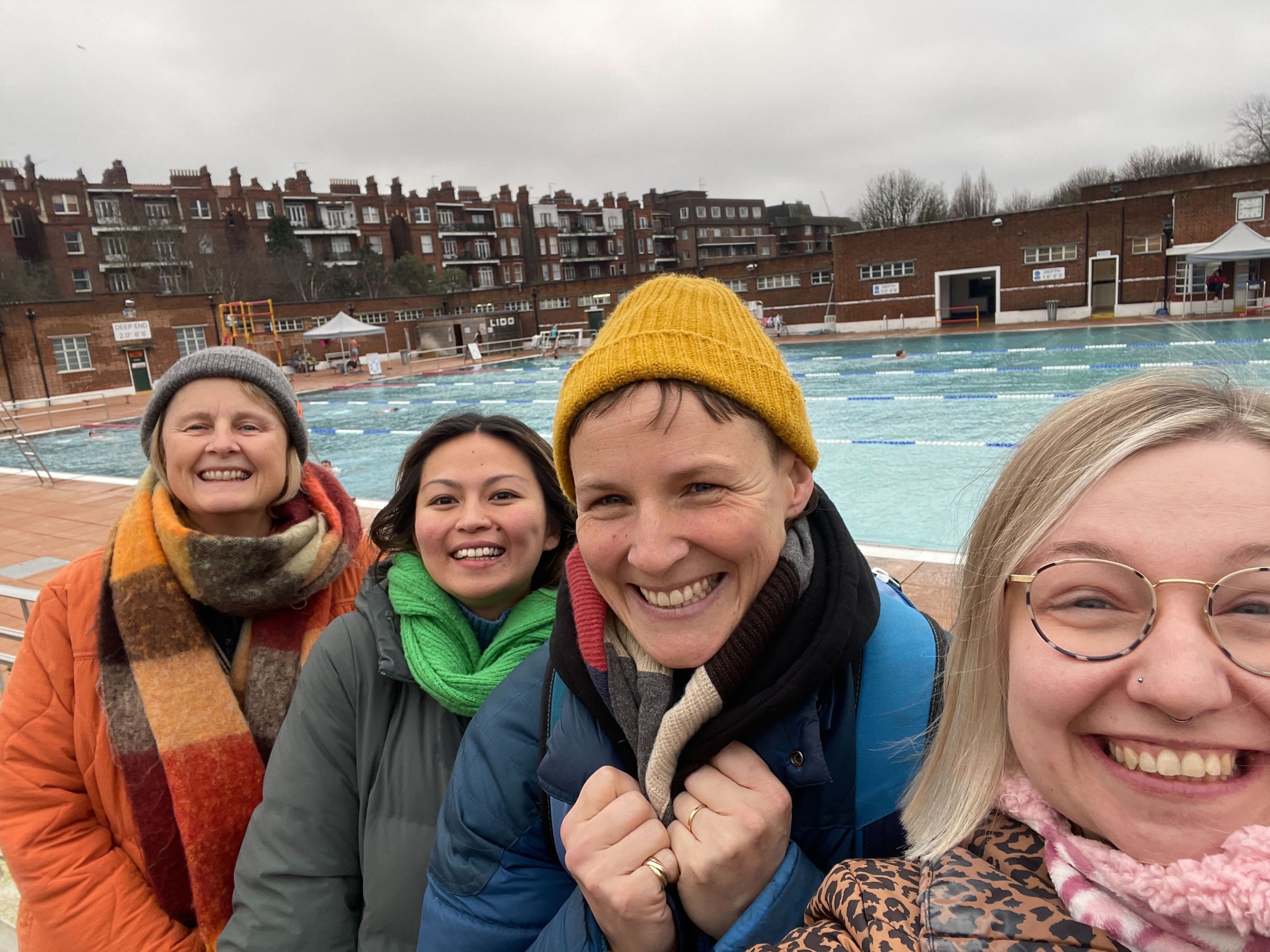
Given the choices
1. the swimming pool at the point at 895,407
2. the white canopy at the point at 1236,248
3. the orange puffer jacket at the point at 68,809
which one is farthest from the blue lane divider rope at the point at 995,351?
the orange puffer jacket at the point at 68,809

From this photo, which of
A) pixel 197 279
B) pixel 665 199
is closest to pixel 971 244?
pixel 197 279

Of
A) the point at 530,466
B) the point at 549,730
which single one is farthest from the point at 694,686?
the point at 530,466

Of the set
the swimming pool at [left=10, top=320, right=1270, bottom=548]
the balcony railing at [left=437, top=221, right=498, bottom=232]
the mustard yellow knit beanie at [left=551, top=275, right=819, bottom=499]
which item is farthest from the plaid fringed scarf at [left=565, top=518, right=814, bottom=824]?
the balcony railing at [left=437, top=221, right=498, bottom=232]

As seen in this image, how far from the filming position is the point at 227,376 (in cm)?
249

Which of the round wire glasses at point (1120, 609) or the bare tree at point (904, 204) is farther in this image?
the bare tree at point (904, 204)

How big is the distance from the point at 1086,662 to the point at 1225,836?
0.22 meters

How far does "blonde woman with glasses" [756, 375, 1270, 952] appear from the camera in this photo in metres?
0.83

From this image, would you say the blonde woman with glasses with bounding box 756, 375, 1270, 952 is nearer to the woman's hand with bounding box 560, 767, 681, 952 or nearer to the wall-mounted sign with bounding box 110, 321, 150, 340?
the woman's hand with bounding box 560, 767, 681, 952

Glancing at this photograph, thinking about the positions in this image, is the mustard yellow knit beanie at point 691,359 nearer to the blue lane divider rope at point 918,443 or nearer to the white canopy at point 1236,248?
the blue lane divider rope at point 918,443

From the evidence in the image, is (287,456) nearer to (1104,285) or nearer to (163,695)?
(163,695)

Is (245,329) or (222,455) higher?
(245,329)

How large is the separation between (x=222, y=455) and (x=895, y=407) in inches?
640

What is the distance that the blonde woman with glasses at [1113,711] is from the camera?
833 millimetres

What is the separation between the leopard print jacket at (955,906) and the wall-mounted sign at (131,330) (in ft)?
137
